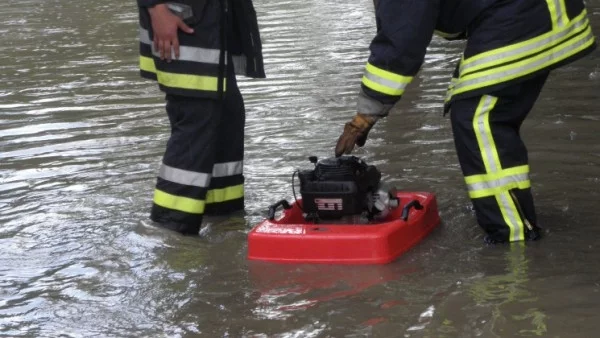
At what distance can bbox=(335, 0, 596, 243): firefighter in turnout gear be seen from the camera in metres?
4.52

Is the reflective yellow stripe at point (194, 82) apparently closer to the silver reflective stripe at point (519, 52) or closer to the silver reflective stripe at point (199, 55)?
the silver reflective stripe at point (199, 55)

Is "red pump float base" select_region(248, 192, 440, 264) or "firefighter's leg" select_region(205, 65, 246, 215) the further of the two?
"firefighter's leg" select_region(205, 65, 246, 215)

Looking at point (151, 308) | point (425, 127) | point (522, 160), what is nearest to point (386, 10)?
point (522, 160)

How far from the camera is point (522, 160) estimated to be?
4.75m

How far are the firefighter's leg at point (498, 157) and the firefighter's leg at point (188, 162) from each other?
1.21 meters

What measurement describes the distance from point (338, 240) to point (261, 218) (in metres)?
0.97

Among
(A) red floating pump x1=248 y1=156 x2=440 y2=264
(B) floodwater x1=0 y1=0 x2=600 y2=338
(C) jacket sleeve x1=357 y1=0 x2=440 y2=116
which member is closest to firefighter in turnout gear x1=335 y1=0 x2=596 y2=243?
(C) jacket sleeve x1=357 y1=0 x2=440 y2=116

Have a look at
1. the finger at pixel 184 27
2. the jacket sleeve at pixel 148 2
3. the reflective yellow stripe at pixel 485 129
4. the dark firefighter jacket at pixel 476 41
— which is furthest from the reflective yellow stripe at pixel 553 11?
the jacket sleeve at pixel 148 2

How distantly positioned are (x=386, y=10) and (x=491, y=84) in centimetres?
54

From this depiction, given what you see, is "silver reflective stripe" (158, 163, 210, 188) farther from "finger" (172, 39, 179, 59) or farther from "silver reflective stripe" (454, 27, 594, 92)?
"silver reflective stripe" (454, 27, 594, 92)

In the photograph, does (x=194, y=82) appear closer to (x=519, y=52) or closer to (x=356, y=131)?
(x=356, y=131)

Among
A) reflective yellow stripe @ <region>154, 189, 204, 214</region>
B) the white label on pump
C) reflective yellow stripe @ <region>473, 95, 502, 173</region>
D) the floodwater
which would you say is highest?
reflective yellow stripe @ <region>473, 95, 502, 173</region>

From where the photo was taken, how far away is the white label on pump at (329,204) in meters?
4.81

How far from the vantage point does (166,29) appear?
16.7 feet
